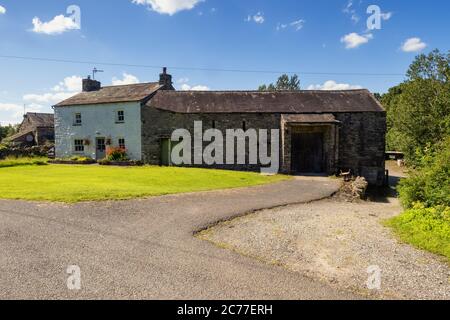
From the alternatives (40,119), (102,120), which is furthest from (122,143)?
(40,119)

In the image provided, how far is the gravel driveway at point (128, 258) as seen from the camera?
4383 mm

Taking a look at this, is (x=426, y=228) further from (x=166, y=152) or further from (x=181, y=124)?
(x=166, y=152)

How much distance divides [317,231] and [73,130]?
24.9m

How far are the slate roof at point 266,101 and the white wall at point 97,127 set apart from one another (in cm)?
212

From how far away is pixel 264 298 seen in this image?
13.9ft

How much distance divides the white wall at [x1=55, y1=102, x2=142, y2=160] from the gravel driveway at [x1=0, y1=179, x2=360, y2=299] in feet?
49.3

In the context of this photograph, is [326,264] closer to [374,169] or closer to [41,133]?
[374,169]

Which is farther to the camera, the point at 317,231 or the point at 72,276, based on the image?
the point at 317,231

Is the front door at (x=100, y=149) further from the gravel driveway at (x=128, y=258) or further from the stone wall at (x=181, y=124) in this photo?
the gravel driveway at (x=128, y=258)

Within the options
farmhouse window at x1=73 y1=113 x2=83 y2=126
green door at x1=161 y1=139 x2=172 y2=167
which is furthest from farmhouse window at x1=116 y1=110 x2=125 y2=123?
farmhouse window at x1=73 y1=113 x2=83 y2=126

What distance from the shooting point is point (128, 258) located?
18.1 ft

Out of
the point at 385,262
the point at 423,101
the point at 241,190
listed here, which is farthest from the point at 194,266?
the point at 423,101

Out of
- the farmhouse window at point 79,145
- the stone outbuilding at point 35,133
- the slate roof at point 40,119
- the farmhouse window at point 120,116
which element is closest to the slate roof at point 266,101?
the farmhouse window at point 120,116

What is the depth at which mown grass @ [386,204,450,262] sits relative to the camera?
637 cm
